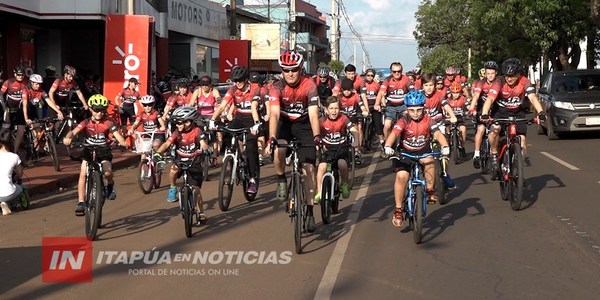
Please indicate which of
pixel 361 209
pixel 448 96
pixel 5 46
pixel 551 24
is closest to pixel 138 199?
pixel 361 209

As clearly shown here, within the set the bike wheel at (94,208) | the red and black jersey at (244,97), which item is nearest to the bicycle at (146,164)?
the red and black jersey at (244,97)

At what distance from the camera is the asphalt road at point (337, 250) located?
705 centimetres

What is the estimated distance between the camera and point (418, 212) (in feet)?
28.2


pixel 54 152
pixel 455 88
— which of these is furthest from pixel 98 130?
pixel 455 88

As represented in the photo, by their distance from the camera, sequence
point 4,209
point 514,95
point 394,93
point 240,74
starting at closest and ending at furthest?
point 4,209 → point 514,95 → point 240,74 → point 394,93

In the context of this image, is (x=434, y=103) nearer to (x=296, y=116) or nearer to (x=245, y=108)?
(x=245, y=108)

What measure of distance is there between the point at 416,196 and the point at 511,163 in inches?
106

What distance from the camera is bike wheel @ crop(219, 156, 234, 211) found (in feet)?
36.6

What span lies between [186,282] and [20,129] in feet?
29.3

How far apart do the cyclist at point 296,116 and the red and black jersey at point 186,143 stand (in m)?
0.98

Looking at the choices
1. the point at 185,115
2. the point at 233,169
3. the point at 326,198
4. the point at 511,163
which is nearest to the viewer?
the point at 326,198

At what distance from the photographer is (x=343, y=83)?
16.3 metres

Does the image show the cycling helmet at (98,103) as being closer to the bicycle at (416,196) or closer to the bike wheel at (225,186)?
the bike wheel at (225,186)

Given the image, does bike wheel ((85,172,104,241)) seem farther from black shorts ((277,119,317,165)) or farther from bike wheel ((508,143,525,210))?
bike wheel ((508,143,525,210))
